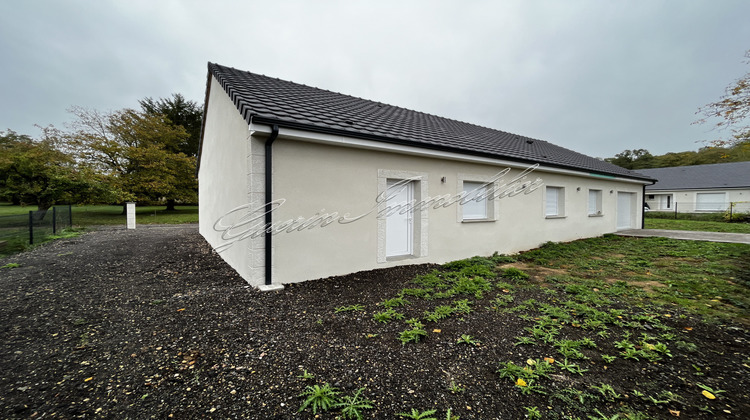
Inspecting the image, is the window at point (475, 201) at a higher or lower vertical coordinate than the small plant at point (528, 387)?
higher

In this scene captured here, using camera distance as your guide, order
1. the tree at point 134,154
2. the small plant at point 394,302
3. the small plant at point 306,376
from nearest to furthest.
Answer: the small plant at point 306,376 → the small plant at point 394,302 → the tree at point 134,154

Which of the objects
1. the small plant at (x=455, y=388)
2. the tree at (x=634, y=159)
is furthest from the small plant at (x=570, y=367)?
the tree at (x=634, y=159)

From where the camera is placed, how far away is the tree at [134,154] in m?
20.4

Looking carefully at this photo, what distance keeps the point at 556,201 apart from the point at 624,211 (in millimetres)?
6843

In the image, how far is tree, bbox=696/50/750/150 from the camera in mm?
6289

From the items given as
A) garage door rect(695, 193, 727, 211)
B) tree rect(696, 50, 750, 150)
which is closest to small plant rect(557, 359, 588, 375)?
tree rect(696, 50, 750, 150)

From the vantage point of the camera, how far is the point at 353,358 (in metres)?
2.52

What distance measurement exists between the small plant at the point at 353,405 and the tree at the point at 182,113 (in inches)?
1300

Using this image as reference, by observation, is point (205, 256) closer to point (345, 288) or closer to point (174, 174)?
point (345, 288)

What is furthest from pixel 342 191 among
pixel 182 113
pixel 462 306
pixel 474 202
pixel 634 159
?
pixel 634 159

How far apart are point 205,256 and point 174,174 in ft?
66.7

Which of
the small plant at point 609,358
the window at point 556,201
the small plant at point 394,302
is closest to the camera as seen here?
the small plant at point 609,358

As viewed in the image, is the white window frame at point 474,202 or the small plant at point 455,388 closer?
the small plant at point 455,388

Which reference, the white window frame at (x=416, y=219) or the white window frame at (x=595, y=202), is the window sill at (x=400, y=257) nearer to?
the white window frame at (x=416, y=219)
